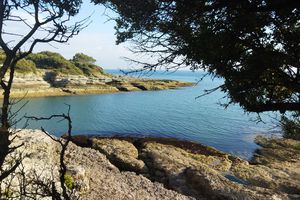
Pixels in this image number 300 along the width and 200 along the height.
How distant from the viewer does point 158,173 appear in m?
22.0

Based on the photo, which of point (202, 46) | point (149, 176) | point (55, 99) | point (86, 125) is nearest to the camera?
point (202, 46)

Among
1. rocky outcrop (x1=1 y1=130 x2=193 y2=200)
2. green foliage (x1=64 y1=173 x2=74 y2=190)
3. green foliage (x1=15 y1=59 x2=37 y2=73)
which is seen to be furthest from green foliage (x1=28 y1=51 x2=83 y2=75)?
green foliage (x1=64 y1=173 x2=74 y2=190)

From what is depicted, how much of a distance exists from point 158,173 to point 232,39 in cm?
1512

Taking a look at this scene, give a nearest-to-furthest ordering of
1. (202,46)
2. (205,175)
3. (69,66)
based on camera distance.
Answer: (202,46) → (205,175) → (69,66)

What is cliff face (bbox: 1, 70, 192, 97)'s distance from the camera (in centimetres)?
7362

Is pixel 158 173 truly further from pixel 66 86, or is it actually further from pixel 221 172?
pixel 66 86

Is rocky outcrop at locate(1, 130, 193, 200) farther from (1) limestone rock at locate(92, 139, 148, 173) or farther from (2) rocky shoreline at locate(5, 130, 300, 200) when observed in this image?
(1) limestone rock at locate(92, 139, 148, 173)

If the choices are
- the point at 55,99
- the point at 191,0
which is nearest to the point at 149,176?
the point at 191,0

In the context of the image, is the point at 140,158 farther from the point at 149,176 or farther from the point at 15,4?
the point at 15,4

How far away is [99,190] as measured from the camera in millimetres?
16719

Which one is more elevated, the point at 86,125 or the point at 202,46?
the point at 202,46

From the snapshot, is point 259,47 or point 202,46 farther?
point 259,47

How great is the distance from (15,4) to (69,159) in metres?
13.9

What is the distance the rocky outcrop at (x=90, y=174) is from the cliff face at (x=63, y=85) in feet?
158
